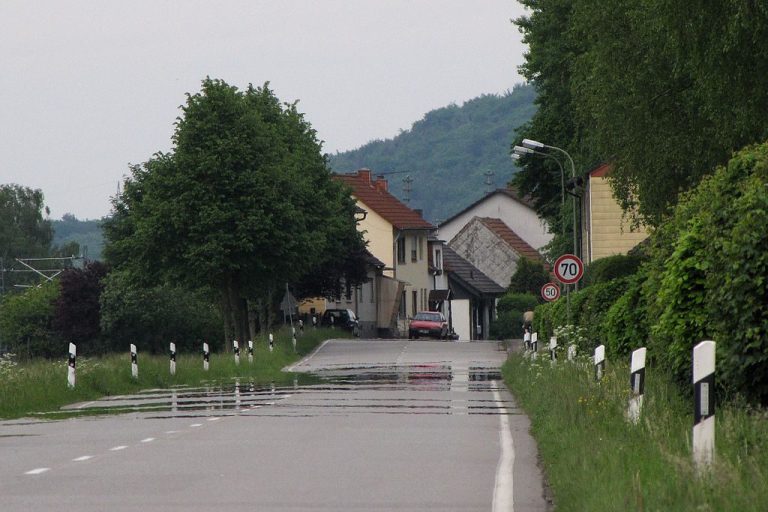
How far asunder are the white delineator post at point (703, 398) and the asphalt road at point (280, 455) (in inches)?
65.6

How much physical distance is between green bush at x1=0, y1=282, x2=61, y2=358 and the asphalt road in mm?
72292

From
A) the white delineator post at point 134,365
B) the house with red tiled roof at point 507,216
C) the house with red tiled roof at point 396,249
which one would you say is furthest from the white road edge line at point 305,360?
the house with red tiled roof at point 507,216

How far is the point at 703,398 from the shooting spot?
9.27 meters

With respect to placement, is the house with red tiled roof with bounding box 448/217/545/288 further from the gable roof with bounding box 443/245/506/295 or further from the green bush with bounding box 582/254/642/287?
the green bush with bounding box 582/254/642/287

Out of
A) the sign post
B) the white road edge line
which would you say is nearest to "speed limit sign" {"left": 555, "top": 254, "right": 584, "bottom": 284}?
the sign post

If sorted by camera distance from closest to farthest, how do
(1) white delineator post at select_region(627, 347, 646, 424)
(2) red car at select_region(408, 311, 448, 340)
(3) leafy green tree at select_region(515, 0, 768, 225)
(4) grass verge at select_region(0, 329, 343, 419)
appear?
(1) white delineator post at select_region(627, 347, 646, 424)
(4) grass verge at select_region(0, 329, 343, 419)
(3) leafy green tree at select_region(515, 0, 768, 225)
(2) red car at select_region(408, 311, 448, 340)

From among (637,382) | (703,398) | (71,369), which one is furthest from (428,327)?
(703,398)

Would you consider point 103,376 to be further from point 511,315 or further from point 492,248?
point 492,248

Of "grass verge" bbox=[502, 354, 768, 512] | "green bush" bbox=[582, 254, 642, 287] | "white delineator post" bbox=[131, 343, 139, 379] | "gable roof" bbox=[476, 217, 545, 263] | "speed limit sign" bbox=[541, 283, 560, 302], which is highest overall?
"gable roof" bbox=[476, 217, 545, 263]

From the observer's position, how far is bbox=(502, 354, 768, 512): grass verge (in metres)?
8.21

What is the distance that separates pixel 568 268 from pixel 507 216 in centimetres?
A: 10102

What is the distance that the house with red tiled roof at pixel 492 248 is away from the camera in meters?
131

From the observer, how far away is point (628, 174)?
3653 centimetres

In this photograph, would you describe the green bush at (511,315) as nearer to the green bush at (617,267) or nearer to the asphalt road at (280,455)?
the green bush at (617,267)
